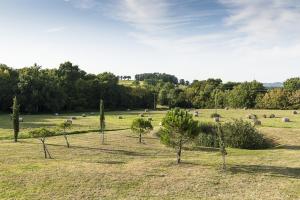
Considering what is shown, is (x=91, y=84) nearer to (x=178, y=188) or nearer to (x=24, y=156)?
(x=24, y=156)

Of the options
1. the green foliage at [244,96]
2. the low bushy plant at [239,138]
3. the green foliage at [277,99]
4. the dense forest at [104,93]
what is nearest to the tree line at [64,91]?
the dense forest at [104,93]

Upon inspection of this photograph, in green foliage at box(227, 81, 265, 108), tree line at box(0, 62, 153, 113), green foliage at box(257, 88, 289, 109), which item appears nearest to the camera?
tree line at box(0, 62, 153, 113)

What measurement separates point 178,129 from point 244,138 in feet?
55.3

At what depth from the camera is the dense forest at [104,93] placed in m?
104

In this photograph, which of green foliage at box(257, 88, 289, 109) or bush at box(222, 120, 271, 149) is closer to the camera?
bush at box(222, 120, 271, 149)

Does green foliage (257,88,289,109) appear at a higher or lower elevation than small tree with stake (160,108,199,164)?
higher

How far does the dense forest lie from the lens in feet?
340

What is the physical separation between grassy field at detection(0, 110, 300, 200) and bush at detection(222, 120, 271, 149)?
13.4 ft

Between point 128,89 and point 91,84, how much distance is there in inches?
670

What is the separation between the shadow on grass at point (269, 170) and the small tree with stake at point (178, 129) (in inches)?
211

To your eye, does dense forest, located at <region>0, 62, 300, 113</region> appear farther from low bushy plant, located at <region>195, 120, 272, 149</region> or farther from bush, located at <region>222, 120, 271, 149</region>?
bush, located at <region>222, 120, 271, 149</region>

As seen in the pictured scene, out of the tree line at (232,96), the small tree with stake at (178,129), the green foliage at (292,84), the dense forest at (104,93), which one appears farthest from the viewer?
the green foliage at (292,84)

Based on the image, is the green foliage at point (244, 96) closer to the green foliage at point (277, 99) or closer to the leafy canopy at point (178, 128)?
the green foliage at point (277, 99)

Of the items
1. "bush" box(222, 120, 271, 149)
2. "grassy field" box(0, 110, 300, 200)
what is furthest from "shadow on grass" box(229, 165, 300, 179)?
"bush" box(222, 120, 271, 149)
